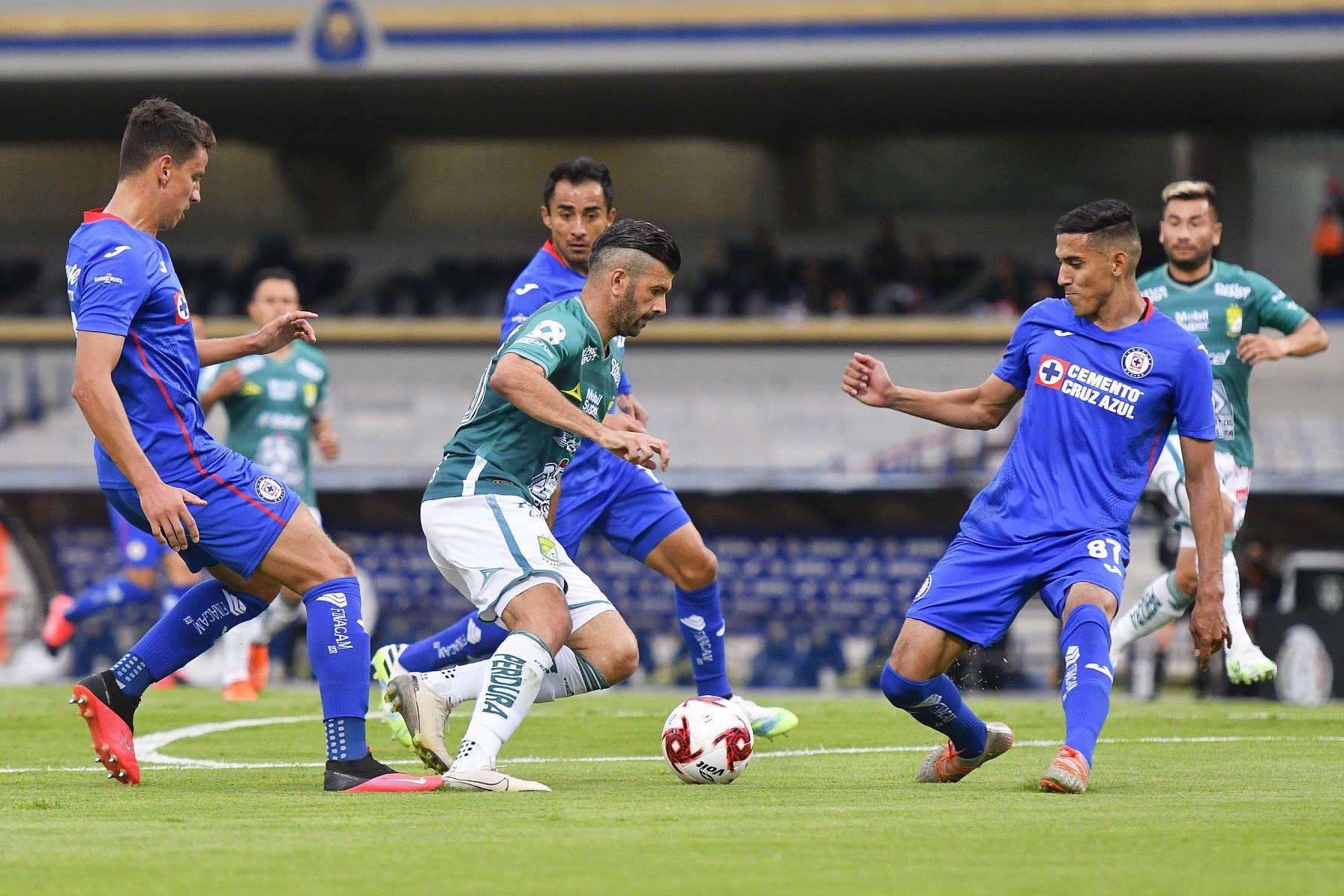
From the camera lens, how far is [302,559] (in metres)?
5.84

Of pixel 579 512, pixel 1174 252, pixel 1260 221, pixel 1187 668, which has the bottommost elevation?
pixel 1187 668

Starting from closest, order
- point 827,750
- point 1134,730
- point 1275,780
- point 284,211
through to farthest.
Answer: point 1275,780 → point 827,750 → point 1134,730 → point 284,211

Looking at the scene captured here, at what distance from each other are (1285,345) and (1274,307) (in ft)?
1.59

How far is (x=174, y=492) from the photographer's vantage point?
5.59m

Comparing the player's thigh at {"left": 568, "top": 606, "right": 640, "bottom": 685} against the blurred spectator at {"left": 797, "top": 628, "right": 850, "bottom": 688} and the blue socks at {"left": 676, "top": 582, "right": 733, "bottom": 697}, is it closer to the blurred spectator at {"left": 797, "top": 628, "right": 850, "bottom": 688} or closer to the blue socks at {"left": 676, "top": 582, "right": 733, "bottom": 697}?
the blue socks at {"left": 676, "top": 582, "right": 733, "bottom": 697}

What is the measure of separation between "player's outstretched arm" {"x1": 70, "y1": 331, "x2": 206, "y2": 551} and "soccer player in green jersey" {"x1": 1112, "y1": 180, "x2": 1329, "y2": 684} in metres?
5.06

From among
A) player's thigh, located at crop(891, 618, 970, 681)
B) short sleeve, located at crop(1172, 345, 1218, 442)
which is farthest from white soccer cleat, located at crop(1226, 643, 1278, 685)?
player's thigh, located at crop(891, 618, 970, 681)

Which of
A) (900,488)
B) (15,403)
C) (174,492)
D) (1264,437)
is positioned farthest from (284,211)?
(174,492)

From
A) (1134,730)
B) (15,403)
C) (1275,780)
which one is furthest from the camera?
(15,403)

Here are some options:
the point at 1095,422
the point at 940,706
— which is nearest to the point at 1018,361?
the point at 1095,422

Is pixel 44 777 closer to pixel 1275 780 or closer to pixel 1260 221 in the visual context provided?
pixel 1275 780

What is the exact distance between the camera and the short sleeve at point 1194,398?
5.93 m

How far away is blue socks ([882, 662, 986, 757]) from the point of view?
5.99 m

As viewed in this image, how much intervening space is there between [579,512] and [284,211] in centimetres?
2579
